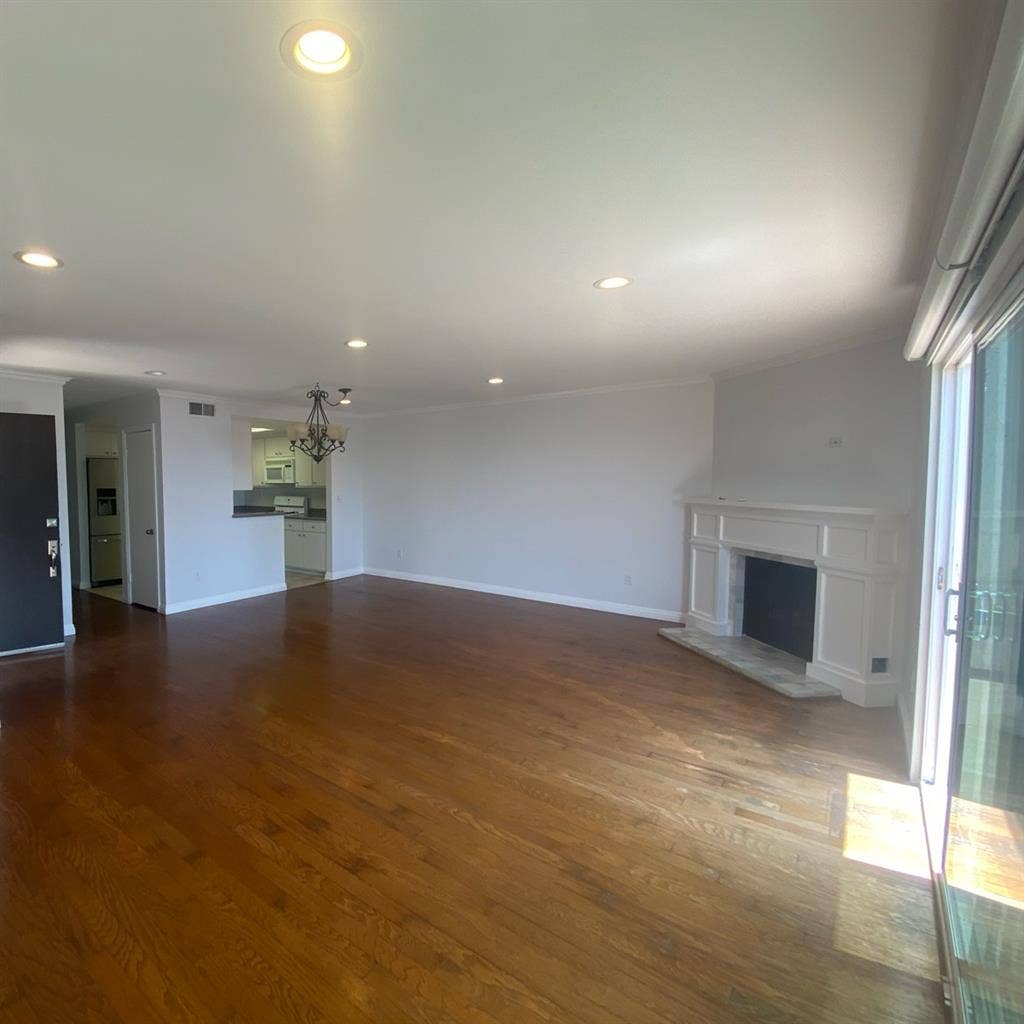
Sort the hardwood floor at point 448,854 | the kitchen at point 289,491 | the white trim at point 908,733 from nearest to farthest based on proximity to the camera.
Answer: the hardwood floor at point 448,854
the white trim at point 908,733
the kitchen at point 289,491

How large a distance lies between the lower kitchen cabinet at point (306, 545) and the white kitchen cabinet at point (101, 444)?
256 centimetres

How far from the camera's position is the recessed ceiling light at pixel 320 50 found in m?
1.13

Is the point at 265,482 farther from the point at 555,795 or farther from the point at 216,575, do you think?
the point at 555,795

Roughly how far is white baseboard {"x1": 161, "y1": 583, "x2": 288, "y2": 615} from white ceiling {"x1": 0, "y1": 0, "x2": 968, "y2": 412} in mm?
3695

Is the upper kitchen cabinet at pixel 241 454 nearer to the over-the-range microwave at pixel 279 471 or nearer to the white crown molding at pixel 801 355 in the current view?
the over-the-range microwave at pixel 279 471

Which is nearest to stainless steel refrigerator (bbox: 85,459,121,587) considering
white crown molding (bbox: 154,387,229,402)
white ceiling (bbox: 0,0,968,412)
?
white crown molding (bbox: 154,387,229,402)

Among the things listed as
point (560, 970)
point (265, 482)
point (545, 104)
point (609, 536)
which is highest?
point (545, 104)

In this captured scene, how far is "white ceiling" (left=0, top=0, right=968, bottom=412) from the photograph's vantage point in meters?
1.16

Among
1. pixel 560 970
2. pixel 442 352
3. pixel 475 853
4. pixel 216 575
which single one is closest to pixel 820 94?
pixel 560 970

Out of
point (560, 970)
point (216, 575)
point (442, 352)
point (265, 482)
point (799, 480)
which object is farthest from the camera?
point (265, 482)

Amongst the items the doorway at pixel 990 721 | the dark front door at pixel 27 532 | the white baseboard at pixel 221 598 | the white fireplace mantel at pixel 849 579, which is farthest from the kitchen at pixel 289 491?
the doorway at pixel 990 721

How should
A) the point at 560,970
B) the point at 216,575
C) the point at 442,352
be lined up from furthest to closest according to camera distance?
1. the point at 216,575
2. the point at 442,352
3. the point at 560,970

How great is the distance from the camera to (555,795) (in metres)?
2.61

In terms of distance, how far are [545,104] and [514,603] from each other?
18.7 ft
